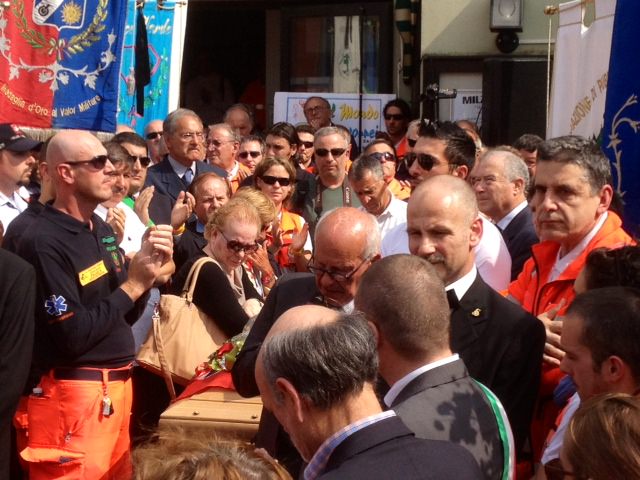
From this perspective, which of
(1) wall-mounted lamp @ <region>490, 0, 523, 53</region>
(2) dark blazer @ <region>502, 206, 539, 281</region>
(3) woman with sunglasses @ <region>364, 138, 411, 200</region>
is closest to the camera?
(2) dark blazer @ <region>502, 206, 539, 281</region>

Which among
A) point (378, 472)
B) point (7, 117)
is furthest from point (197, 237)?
point (378, 472)

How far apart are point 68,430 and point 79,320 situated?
540 mm

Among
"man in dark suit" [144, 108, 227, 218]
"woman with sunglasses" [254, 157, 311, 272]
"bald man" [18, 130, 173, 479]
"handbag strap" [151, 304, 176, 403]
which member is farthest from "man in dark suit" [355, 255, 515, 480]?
"man in dark suit" [144, 108, 227, 218]

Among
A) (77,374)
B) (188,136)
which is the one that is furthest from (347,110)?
(77,374)

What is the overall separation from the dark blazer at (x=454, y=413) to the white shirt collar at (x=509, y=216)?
2.96 meters

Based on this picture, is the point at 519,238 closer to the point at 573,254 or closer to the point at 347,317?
the point at 573,254

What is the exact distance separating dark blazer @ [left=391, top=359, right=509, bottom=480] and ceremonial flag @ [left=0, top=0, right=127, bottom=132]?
218 inches

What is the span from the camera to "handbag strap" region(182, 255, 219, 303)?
15.7 feet

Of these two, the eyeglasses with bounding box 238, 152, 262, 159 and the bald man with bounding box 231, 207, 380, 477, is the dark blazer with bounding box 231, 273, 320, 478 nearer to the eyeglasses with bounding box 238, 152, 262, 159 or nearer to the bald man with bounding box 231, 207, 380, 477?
the bald man with bounding box 231, 207, 380, 477

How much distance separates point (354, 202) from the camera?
7.62 meters

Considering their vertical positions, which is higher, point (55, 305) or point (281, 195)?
point (281, 195)

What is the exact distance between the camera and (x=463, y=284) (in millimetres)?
3566

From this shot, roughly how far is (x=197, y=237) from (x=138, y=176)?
1.12 meters

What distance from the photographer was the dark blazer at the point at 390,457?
214 centimetres
